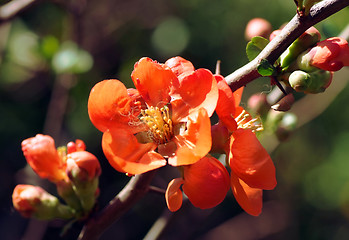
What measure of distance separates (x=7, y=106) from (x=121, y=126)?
2.25m

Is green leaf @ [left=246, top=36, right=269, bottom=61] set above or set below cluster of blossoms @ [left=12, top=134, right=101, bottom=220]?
above

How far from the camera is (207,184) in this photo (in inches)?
33.8

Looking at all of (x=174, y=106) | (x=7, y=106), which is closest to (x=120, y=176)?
(x=7, y=106)

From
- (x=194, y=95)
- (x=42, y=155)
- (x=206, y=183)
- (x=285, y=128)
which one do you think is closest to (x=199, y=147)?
(x=206, y=183)

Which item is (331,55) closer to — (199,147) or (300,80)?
(300,80)

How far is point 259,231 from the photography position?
3232mm

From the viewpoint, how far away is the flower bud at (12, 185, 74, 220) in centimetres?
121

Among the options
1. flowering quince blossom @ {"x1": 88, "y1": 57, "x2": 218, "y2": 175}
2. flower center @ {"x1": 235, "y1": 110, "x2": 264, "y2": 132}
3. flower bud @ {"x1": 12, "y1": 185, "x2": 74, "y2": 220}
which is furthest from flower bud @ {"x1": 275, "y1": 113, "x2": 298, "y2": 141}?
flower bud @ {"x1": 12, "y1": 185, "x2": 74, "y2": 220}

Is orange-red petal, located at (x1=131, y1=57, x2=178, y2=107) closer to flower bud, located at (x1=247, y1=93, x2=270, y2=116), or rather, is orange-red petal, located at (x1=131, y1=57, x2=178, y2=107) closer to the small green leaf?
the small green leaf

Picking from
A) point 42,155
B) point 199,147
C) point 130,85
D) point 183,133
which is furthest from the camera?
point 130,85

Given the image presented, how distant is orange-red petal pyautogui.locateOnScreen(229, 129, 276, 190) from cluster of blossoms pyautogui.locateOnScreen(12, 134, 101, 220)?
0.41m

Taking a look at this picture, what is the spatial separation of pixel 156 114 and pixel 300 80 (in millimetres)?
370

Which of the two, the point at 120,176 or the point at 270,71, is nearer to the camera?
the point at 270,71

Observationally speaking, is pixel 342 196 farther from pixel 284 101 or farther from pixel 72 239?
pixel 284 101
